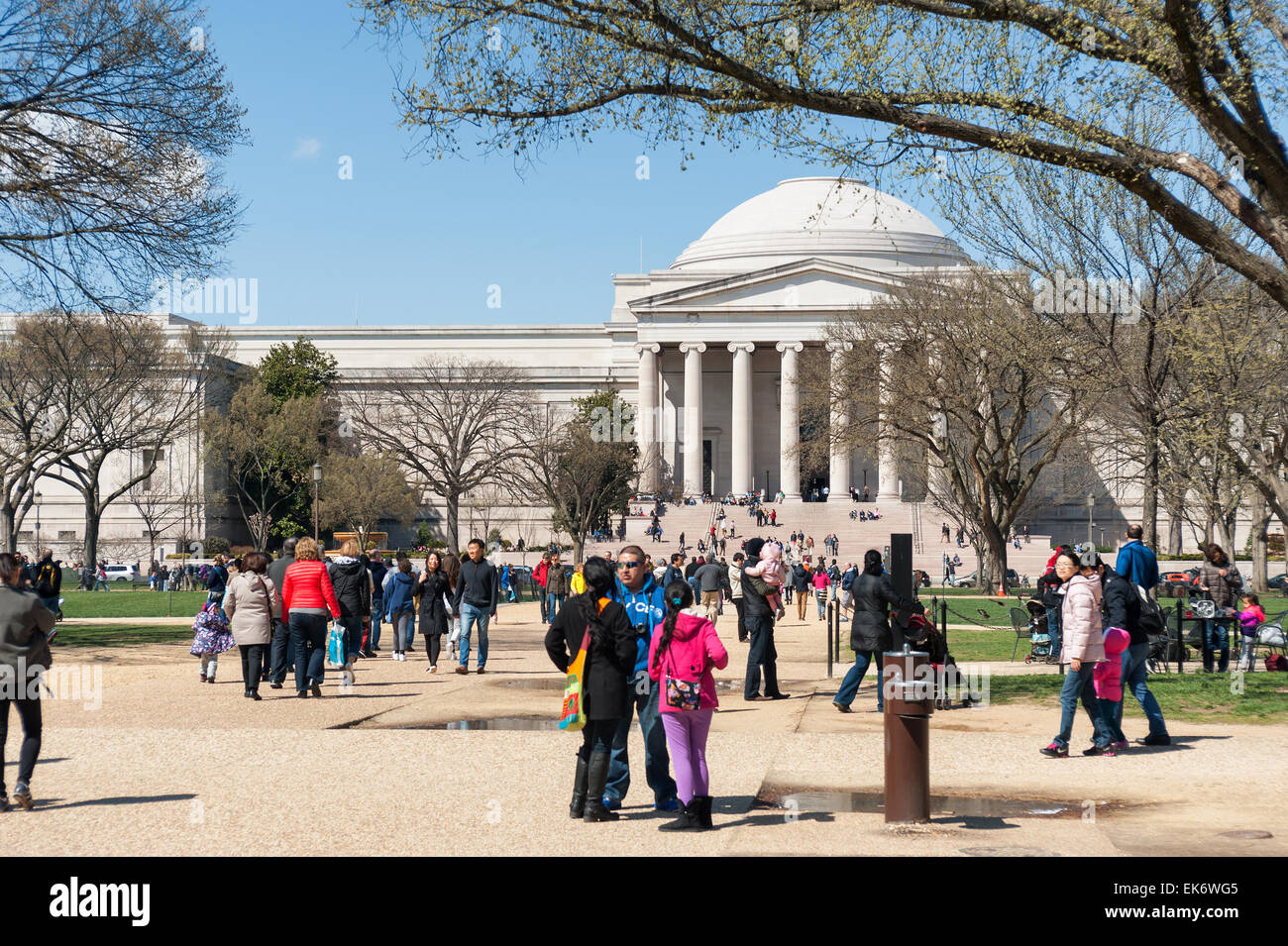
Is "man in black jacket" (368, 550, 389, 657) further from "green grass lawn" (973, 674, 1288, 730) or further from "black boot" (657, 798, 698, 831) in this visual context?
"black boot" (657, 798, 698, 831)

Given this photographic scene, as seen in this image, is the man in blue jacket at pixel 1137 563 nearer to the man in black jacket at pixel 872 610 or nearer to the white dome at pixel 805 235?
the man in black jacket at pixel 872 610

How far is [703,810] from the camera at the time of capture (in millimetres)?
8859

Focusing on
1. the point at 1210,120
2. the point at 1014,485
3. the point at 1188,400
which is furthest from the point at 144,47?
the point at 1014,485

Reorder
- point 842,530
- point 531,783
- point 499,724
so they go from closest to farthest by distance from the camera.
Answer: point 531,783 → point 499,724 → point 842,530

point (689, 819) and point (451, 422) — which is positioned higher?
point (451, 422)

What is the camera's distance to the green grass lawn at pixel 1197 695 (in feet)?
48.3

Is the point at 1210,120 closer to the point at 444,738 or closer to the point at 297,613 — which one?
the point at 444,738

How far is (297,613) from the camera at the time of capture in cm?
1594

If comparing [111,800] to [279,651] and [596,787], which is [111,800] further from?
[279,651]

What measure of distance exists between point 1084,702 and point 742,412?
7528 cm

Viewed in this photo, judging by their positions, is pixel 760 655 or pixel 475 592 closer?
pixel 760 655

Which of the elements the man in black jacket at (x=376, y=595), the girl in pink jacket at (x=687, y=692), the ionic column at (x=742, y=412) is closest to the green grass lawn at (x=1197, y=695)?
the girl in pink jacket at (x=687, y=692)

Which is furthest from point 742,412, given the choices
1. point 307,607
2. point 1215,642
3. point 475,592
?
point 307,607

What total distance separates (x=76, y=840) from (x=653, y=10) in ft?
29.5
